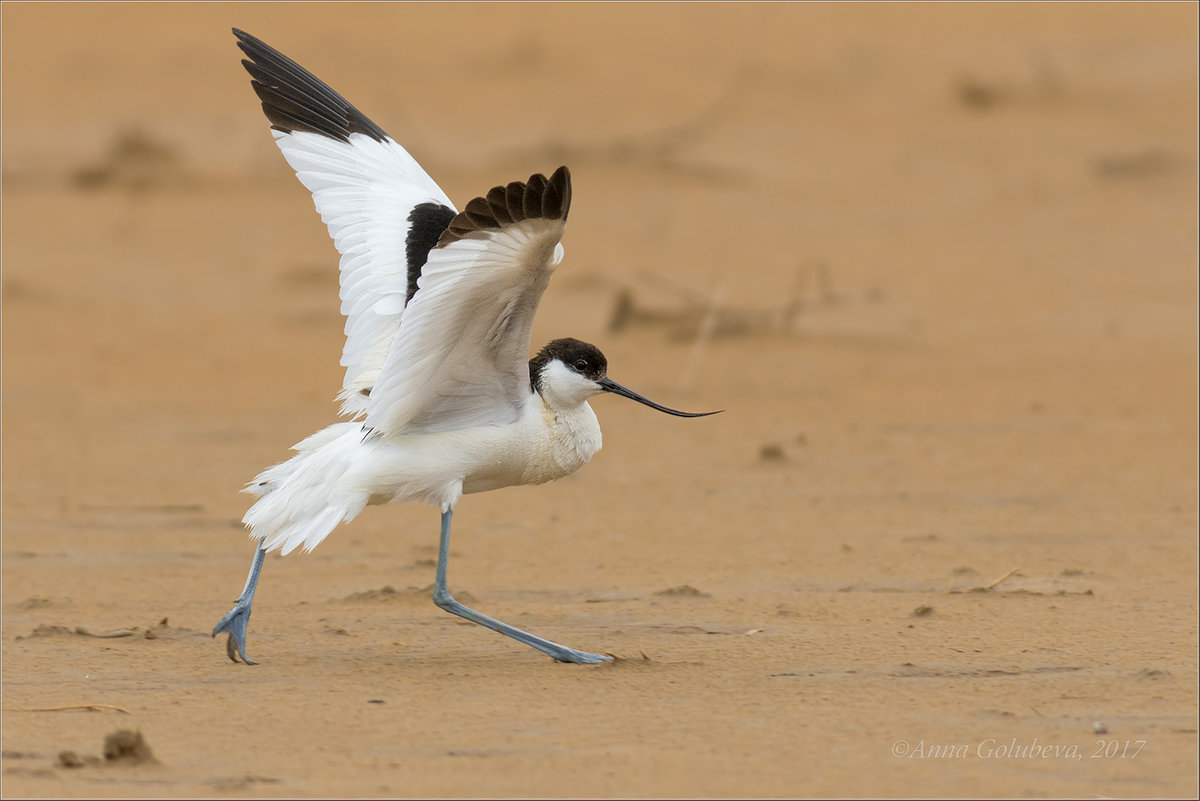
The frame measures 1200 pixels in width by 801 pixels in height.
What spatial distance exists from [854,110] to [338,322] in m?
9.77

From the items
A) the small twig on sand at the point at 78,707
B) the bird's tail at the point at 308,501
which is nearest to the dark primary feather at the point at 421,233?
the bird's tail at the point at 308,501

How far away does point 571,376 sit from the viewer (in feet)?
18.3

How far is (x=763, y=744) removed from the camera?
4.24 m

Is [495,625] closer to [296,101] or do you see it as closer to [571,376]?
[571,376]

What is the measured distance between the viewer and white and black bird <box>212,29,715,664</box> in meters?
4.68

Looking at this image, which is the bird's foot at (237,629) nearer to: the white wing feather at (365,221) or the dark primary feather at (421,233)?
the white wing feather at (365,221)

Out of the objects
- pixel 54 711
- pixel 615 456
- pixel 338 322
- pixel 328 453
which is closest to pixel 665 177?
pixel 338 322

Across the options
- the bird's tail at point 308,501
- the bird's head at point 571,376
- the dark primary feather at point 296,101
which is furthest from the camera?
the dark primary feather at point 296,101

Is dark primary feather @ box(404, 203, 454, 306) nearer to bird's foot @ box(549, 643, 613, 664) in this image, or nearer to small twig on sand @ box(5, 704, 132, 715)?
bird's foot @ box(549, 643, 613, 664)

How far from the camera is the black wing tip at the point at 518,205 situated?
14.5 feet

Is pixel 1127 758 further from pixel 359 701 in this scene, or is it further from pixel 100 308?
pixel 100 308

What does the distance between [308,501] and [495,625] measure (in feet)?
2.52

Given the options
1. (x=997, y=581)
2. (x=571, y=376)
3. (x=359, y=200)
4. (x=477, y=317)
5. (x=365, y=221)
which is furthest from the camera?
(x=359, y=200)

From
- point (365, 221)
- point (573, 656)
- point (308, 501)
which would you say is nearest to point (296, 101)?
point (365, 221)
